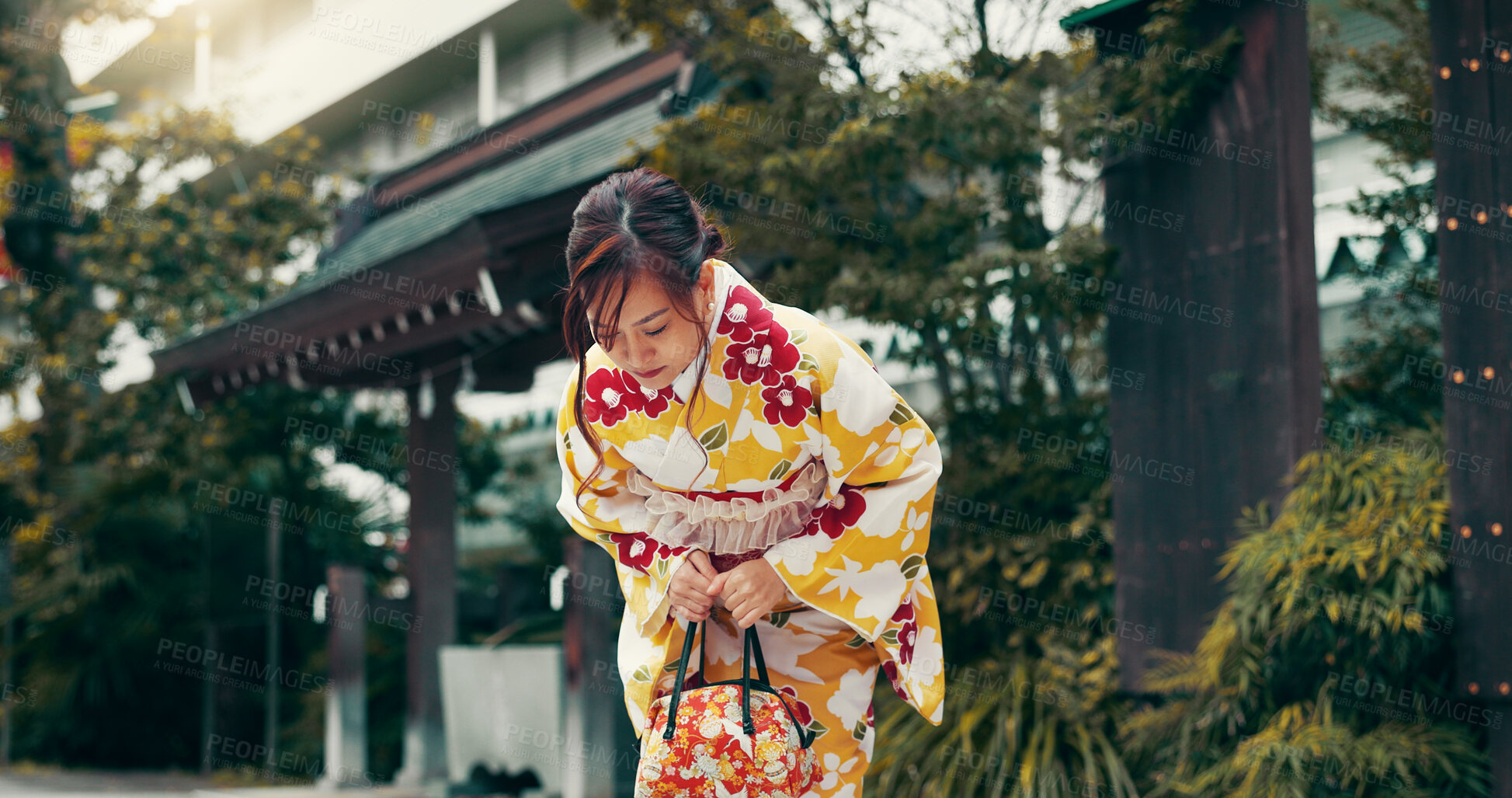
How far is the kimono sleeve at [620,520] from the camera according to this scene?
2117mm

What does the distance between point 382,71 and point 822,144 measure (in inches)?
486

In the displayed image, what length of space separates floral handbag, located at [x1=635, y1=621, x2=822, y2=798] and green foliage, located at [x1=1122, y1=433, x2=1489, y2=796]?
7.05 ft

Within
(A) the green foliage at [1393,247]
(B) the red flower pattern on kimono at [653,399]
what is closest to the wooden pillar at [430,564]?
(A) the green foliage at [1393,247]

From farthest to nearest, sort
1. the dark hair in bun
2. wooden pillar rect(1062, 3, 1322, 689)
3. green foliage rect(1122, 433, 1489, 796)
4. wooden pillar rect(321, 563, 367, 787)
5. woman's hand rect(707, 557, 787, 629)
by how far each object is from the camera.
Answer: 1. wooden pillar rect(321, 563, 367, 787)
2. wooden pillar rect(1062, 3, 1322, 689)
3. green foliage rect(1122, 433, 1489, 796)
4. woman's hand rect(707, 557, 787, 629)
5. the dark hair in bun

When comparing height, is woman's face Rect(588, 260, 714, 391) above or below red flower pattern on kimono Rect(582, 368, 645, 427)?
above

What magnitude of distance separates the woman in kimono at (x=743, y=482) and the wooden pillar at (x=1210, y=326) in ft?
8.01

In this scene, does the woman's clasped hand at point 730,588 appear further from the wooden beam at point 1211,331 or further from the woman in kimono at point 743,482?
the wooden beam at point 1211,331

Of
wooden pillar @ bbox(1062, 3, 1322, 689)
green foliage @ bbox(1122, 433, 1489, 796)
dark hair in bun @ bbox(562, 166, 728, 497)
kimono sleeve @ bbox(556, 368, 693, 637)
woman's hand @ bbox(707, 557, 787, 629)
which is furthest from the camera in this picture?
wooden pillar @ bbox(1062, 3, 1322, 689)

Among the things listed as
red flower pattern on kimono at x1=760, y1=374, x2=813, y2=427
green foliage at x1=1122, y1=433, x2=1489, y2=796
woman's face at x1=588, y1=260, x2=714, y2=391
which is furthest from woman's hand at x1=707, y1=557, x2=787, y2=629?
green foliage at x1=1122, y1=433, x2=1489, y2=796

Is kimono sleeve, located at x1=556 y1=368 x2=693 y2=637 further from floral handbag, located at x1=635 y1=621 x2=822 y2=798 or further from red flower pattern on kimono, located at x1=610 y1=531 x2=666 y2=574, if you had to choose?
floral handbag, located at x1=635 y1=621 x2=822 y2=798

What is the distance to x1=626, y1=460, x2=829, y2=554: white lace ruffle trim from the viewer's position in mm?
2084

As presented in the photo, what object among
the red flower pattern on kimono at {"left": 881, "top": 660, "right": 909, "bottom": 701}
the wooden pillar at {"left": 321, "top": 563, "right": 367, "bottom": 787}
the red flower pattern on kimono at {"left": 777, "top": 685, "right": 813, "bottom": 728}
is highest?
the red flower pattern on kimono at {"left": 881, "top": 660, "right": 909, "bottom": 701}

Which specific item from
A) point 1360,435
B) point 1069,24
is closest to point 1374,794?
point 1360,435

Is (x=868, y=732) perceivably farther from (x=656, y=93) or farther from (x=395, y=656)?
(x=395, y=656)
